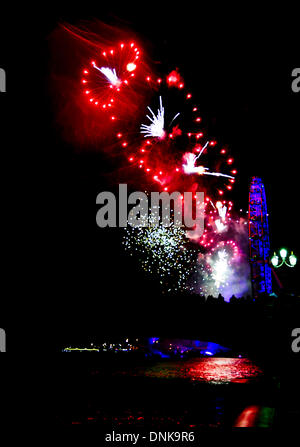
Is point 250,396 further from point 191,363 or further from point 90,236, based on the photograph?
point 90,236

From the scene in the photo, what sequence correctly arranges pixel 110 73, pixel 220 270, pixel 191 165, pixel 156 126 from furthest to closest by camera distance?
pixel 220 270, pixel 191 165, pixel 156 126, pixel 110 73

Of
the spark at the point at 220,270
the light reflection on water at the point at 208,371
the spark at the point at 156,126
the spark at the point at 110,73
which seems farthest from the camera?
the spark at the point at 220,270

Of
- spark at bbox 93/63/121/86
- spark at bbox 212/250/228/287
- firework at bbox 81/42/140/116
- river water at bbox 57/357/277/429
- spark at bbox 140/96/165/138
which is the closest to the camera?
river water at bbox 57/357/277/429

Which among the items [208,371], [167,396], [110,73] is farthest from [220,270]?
[167,396]

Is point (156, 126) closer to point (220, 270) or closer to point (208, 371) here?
point (208, 371)

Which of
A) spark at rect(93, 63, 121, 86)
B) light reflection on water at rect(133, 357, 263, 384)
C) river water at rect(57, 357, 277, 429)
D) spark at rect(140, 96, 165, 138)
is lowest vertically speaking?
light reflection on water at rect(133, 357, 263, 384)

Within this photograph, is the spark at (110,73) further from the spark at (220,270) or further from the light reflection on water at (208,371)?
the spark at (220,270)

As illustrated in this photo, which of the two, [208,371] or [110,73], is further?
[110,73]

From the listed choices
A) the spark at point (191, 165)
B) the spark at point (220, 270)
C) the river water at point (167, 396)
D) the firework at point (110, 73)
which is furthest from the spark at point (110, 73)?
the spark at point (220, 270)

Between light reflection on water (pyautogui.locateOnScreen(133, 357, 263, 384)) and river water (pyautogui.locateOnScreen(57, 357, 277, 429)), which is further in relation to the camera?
light reflection on water (pyautogui.locateOnScreen(133, 357, 263, 384))

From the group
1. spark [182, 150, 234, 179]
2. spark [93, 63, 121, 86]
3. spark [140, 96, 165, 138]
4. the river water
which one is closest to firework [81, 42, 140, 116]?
spark [93, 63, 121, 86]

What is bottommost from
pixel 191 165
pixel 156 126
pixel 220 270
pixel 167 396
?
pixel 167 396

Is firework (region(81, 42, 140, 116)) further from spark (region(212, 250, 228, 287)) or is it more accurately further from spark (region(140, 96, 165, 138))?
spark (region(212, 250, 228, 287))

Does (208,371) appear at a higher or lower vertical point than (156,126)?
lower
